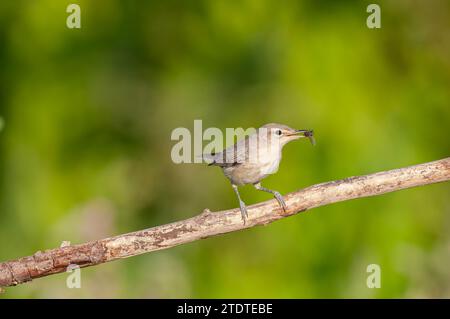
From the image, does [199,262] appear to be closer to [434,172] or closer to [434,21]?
[434,172]

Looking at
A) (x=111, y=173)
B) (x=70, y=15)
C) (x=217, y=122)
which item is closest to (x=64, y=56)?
(x=70, y=15)

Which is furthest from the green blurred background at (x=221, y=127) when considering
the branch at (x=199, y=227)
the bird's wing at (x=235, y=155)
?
the branch at (x=199, y=227)

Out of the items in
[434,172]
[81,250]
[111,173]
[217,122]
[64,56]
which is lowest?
[81,250]

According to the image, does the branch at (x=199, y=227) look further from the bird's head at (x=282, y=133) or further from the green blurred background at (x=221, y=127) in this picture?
the green blurred background at (x=221, y=127)

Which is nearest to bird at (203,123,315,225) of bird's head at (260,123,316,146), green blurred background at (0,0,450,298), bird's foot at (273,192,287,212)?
bird's head at (260,123,316,146)

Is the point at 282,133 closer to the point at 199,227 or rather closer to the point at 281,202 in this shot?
the point at 281,202

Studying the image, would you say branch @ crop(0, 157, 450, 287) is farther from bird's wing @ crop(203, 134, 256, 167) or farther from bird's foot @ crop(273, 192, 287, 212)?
bird's wing @ crop(203, 134, 256, 167)
